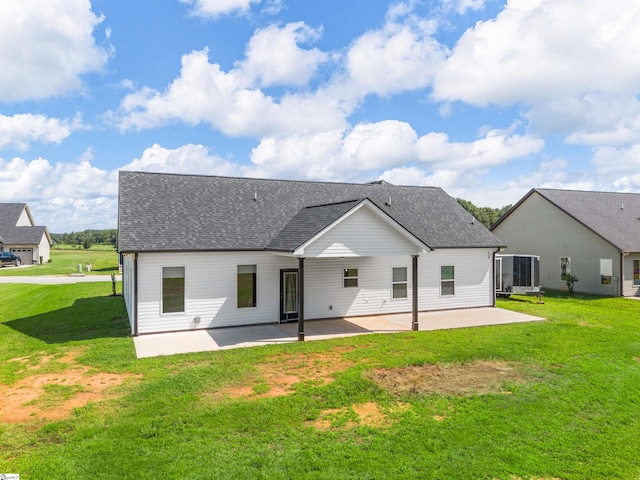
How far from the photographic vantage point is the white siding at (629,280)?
24.6 meters

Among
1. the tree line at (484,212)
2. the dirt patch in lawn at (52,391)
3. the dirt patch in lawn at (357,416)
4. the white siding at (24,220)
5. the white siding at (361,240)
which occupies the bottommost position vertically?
the dirt patch in lawn at (357,416)

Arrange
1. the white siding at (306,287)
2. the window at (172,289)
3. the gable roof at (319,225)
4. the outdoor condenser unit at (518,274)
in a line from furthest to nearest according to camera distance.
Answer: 1. the outdoor condenser unit at (518,274)
2. the window at (172,289)
3. the white siding at (306,287)
4. the gable roof at (319,225)

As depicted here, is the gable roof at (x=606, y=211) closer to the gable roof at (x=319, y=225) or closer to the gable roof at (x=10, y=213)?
the gable roof at (x=319, y=225)

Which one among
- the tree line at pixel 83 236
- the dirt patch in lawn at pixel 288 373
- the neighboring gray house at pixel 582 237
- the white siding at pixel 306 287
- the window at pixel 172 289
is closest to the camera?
the dirt patch in lawn at pixel 288 373

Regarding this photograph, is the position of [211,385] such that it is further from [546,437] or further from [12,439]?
[546,437]

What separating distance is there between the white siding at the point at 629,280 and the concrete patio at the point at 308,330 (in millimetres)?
10831

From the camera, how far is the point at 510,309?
19781 mm

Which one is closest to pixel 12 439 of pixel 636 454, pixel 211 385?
pixel 211 385

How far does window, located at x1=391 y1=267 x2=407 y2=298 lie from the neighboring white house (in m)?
0.07

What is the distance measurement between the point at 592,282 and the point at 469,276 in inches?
459

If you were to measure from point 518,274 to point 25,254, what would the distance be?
53537 millimetres

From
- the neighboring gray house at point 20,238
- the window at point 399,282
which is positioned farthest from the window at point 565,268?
the neighboring gray house at point 20,238

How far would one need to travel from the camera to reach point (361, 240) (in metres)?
14.6

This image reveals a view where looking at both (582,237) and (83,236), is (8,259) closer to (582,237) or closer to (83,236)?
(582,237)
